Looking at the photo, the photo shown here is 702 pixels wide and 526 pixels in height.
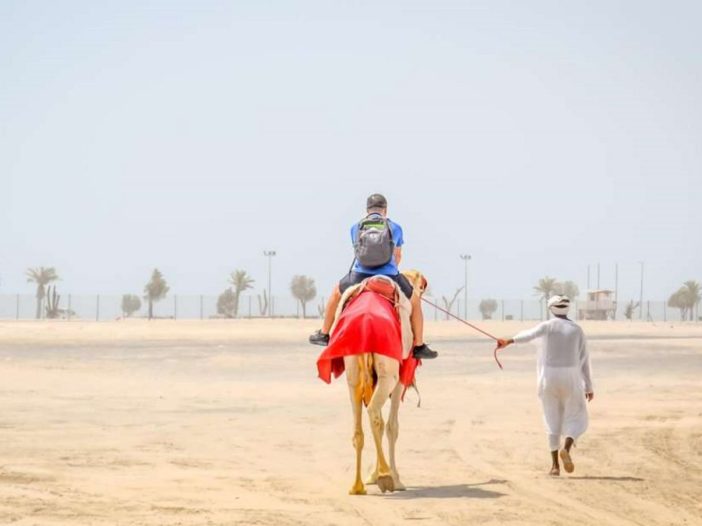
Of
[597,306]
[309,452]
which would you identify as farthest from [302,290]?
[309,452]

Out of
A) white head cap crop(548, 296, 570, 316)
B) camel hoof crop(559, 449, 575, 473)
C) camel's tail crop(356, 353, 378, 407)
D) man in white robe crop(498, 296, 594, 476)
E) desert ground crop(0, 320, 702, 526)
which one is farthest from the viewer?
white head cap crop(548, 296, 570, 316)

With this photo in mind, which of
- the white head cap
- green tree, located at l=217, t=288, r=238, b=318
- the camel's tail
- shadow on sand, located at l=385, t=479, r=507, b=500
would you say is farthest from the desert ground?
green tree, located at l=217, t=288, r=238, b=318

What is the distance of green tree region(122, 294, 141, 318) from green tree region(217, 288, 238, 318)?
39.9 feet

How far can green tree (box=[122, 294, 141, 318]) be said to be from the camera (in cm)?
16050

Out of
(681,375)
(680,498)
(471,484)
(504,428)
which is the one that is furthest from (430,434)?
(681,375)

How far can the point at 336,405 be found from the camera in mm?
23562

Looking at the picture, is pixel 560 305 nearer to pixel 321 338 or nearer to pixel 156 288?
pixel 321 338

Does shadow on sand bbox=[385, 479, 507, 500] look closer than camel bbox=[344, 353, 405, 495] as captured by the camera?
Yes

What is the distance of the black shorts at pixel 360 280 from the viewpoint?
13.1 m

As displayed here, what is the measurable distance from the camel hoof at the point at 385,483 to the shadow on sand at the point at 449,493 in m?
0.07

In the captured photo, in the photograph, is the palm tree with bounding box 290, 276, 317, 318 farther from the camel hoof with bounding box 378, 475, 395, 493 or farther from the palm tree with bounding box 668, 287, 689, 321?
the camel hoof with bounding box 378, 475, 395, 493

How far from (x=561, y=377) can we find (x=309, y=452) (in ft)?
11.2

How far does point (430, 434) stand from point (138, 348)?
32.2 m

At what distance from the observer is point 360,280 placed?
13.1 m
